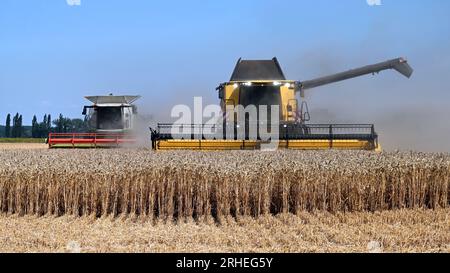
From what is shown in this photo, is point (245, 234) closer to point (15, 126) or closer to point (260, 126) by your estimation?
point (260, 126)

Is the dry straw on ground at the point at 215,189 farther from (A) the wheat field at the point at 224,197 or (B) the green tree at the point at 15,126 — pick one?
(B) the green tree at the point at 15,126

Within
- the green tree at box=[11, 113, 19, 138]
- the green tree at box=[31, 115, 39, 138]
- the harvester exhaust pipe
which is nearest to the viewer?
the harvester exhaust pipe

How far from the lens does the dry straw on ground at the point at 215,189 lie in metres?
9.52

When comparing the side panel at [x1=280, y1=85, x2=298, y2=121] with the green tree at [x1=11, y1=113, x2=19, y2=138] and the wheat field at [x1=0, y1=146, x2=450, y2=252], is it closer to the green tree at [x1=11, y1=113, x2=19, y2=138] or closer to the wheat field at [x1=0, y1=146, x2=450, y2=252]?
the wheat field at [x1=0, y1=146, x2=450, y2=252]

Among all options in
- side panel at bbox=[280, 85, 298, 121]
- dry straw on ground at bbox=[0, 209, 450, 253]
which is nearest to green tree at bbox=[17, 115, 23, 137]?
side panel at bbox=[280, 85, 298, 121]

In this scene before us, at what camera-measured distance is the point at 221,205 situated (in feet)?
31.0

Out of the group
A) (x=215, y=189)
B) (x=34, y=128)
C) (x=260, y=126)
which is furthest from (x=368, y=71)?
(x=34, y=128)

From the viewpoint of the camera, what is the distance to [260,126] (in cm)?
1619

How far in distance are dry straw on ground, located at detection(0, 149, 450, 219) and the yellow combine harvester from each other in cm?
508

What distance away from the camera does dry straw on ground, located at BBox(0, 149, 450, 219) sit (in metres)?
9.52

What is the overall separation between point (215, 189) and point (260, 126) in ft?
22.1

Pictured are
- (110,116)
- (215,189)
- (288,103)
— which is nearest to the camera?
(215,189)

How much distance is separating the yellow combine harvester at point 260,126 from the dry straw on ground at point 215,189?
16.7 feet

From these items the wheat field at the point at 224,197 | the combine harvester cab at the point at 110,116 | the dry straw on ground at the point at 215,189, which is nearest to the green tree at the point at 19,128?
the combine harvester cab at the point at 110,116
